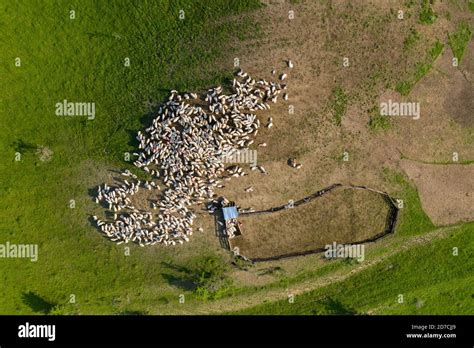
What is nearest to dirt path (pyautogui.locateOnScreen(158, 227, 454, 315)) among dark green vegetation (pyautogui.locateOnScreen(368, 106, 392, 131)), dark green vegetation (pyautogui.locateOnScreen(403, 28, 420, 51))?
dark green vegetation (pyautogui.locateOnScreen(368, 106, 392, 131))

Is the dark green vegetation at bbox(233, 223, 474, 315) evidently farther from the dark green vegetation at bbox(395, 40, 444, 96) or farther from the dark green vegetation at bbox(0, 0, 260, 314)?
the dark green vegetation at bbox(395, 40, 444, 96)

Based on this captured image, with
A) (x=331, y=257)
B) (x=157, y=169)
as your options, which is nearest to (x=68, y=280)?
(x=157, y=169)

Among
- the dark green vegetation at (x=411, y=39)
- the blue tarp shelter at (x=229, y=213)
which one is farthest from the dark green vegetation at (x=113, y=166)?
the blue tarp shelter at (x=229, y=213)

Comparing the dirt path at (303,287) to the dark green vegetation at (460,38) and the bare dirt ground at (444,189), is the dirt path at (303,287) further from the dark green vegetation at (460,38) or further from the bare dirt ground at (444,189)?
the dark green vegetation at (460,38)

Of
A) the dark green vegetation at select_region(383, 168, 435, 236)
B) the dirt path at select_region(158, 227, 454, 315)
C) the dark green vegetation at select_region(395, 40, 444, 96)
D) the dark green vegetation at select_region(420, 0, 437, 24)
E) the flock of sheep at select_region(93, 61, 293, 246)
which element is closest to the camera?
the flock of sheep at select_region(93, 61, 293, 246)

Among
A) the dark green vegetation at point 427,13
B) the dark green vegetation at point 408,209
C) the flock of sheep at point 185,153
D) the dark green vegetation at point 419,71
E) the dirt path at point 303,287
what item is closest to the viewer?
the flock of sheep at point 185,153
